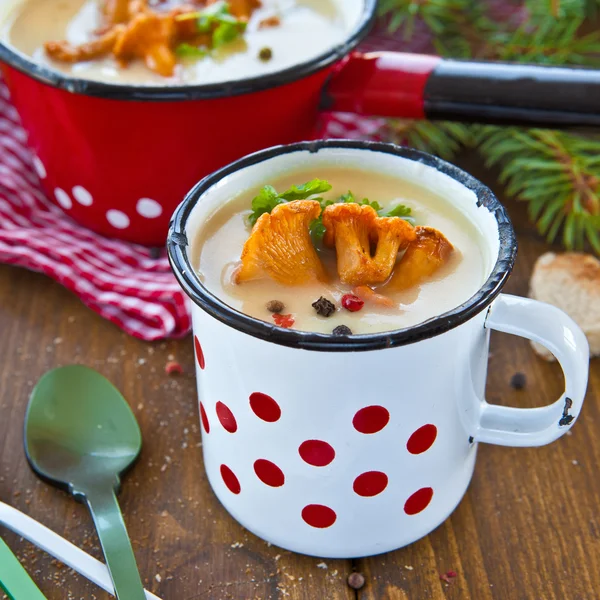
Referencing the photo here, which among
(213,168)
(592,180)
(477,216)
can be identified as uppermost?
(477,216)

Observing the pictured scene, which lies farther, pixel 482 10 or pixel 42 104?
pixel 482 10

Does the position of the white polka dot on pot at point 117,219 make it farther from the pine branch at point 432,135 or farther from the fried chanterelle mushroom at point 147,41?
the pine branch at point 432,135

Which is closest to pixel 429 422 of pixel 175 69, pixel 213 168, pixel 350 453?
pixel 350 453

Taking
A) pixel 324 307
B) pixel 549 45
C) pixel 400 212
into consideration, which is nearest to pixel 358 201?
pixel 400 212

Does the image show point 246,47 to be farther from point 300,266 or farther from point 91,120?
point 300,266

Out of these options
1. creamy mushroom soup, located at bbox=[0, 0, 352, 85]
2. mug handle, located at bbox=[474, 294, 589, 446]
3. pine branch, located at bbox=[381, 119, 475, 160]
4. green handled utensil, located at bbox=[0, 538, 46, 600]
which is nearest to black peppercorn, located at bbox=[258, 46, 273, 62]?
creamy mushroom soup, located at bbox=[0, 0, 352, 85]

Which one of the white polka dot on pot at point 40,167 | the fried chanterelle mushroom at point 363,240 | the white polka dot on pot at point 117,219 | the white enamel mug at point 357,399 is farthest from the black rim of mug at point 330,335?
the white polka dot on pot at point 40,167

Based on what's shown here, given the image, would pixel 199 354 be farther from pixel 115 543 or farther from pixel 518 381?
pixel 518 381
